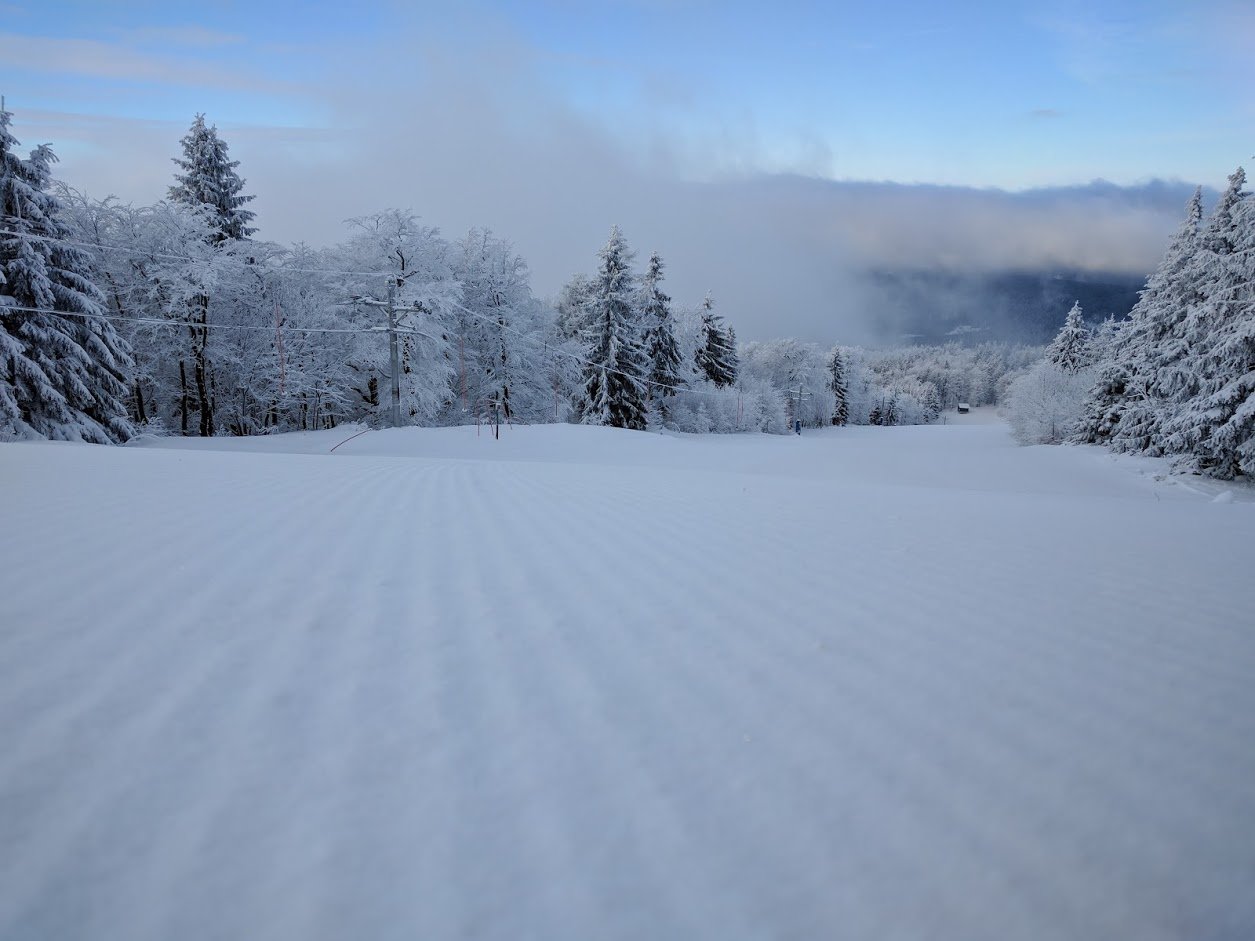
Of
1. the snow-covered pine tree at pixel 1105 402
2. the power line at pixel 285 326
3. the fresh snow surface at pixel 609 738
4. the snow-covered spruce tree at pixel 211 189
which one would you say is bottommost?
the fresh snow surface at pixel 609 738

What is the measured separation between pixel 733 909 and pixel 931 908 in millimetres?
389

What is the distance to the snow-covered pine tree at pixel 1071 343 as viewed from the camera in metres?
32.7

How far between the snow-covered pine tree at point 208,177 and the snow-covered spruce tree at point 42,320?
324 inches

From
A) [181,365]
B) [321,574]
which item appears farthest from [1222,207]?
[181,365]

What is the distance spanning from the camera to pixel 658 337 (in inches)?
1176

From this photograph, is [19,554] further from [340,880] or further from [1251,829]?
[1251,829]

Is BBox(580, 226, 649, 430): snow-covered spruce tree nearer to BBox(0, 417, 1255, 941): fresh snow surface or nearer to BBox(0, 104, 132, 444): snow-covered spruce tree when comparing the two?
BBox(0, 104, 132, 444): snow-covered spruce tree

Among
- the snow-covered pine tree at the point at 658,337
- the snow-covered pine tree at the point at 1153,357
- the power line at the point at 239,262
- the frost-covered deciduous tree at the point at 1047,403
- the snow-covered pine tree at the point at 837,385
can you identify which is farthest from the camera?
the snow-covered pine tree at the point at 837,385

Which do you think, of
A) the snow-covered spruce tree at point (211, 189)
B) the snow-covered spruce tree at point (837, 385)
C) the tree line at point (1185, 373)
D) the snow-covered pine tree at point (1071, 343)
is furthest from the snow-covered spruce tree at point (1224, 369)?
the snow-covered spruce tree at point (837, 385)

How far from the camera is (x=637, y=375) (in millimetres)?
27859

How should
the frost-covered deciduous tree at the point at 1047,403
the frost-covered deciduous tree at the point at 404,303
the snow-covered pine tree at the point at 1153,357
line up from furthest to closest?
the frost-covered deciduous tree at the point at 1047,403, the frost-covered deciduous tree at the point at 404,303, the snow-covered pine tree at the point at 1153,357

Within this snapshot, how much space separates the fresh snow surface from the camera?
1096 mm

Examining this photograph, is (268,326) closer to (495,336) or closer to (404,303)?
(404,303)

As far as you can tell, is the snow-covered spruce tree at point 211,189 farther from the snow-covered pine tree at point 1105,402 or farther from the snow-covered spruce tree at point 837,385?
the snow-covered spruce tree at point 837,385
